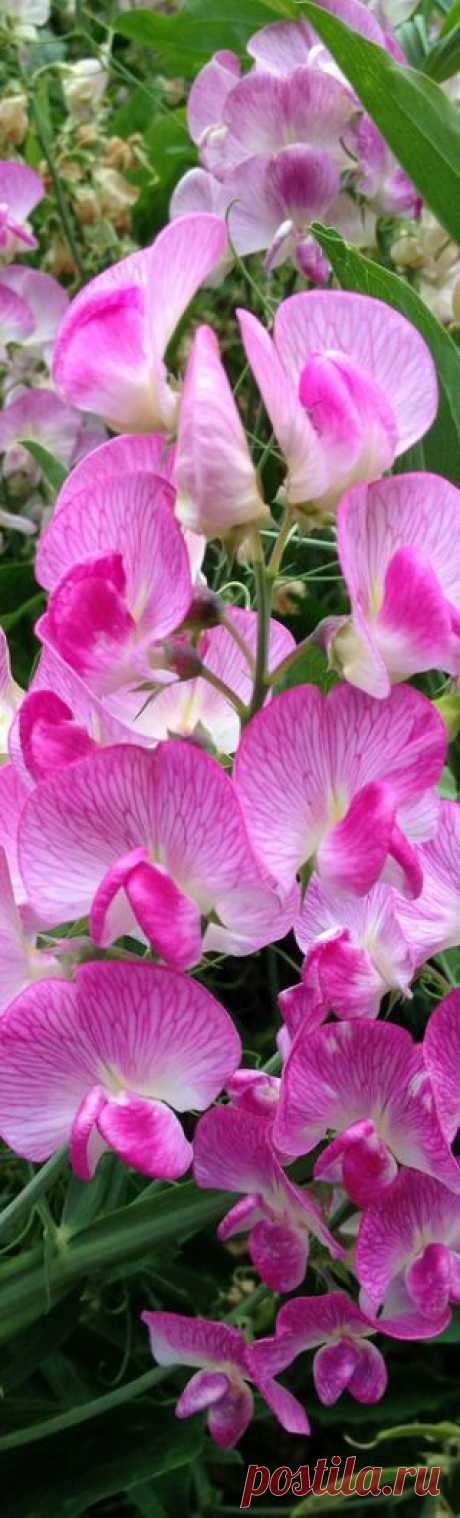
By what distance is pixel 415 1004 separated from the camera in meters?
0.77

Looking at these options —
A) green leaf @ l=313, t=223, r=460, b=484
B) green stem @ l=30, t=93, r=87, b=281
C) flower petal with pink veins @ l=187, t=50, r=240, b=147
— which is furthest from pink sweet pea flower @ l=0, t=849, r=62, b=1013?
green stem @ l=30, t=93, r=87, b=281

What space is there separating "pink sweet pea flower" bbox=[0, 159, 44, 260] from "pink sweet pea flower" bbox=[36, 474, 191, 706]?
0.57 metres

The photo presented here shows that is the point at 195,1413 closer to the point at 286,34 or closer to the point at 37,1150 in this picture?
the point at 37,1150

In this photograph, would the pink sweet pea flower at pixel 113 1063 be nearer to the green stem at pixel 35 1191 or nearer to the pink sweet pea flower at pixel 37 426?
the green stem at pixel 35 1191

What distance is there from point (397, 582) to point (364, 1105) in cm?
17

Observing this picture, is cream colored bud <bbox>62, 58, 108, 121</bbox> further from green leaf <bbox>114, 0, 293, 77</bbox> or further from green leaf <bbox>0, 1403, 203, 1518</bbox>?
green leaf <bbox>0, 1403, 203, 1518</bbox>

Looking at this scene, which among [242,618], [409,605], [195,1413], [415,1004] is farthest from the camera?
[415,1004]

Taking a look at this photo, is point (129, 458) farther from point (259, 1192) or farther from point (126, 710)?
point (259, 1192)

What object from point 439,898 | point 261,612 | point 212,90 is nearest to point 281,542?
point 261,612

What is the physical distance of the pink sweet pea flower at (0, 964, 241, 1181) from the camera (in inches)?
17.1

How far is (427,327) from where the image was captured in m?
0.54

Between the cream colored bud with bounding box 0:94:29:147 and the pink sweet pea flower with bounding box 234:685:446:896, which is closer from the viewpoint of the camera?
the pink sweet pea flower with bounding box 234:685:446:896

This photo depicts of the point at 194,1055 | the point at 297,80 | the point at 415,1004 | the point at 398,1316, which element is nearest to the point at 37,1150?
the point at 194,1055

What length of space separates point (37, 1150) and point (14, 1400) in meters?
0.25
